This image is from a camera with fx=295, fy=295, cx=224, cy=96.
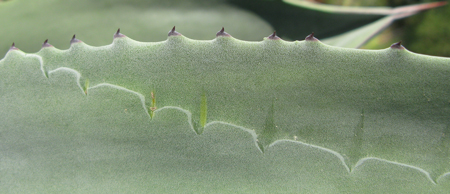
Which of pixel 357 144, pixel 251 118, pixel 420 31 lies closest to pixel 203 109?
pixel 251 118

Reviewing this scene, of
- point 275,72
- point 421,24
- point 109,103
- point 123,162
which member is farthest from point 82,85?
point 421,24

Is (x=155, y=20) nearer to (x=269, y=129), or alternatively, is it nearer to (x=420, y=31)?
(x=269, y=129)

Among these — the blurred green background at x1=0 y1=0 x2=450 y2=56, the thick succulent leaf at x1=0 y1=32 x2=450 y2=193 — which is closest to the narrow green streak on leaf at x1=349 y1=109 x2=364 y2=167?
the thick succulent leaf at x1=0 y1=32 x2=450 y2=193

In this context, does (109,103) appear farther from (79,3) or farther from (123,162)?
(79,3)

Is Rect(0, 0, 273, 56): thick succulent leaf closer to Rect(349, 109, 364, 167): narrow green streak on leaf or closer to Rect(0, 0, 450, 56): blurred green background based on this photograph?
Rect(0, 0, 450, 56): blurred green background

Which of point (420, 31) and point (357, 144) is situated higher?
point (420, 31)

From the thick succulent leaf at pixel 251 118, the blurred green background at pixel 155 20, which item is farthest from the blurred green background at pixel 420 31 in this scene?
the thick succulent leaf at pixel 251 118

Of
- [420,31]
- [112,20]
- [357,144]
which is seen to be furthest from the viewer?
[420,31]
